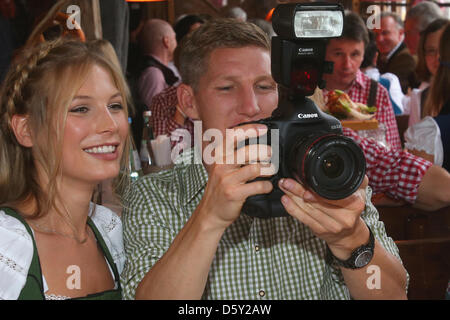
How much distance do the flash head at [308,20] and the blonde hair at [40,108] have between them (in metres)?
0.48

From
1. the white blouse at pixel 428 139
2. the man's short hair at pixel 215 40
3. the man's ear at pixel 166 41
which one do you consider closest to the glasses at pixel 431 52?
the white blouse at pixel 428 139

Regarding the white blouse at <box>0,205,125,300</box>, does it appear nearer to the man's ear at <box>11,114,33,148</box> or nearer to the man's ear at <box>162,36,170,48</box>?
the man's ear at <box>11,114,33,148</box>

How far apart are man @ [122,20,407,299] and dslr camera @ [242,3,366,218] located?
0.04 metres

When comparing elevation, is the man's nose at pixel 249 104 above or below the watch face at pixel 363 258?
above

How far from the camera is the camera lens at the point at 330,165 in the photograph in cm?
83

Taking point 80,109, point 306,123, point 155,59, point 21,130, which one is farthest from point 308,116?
point 155,59

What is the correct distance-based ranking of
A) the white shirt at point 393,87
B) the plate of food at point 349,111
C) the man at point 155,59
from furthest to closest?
the white shirt at point 393,87 → the man at point 155,59 → the plate of food at point 349,111

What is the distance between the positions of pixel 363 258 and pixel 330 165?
221 millimetres

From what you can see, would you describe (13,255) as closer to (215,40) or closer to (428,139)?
(215,40)

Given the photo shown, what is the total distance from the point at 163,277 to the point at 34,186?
0.43m

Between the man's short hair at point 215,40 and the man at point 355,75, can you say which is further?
the man at point 355,75

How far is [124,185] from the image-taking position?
4.43 feet

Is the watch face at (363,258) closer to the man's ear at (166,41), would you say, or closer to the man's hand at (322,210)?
the man's hand at (322,210)

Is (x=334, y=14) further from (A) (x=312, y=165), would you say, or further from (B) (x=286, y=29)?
(A) (x=312, y=165)
